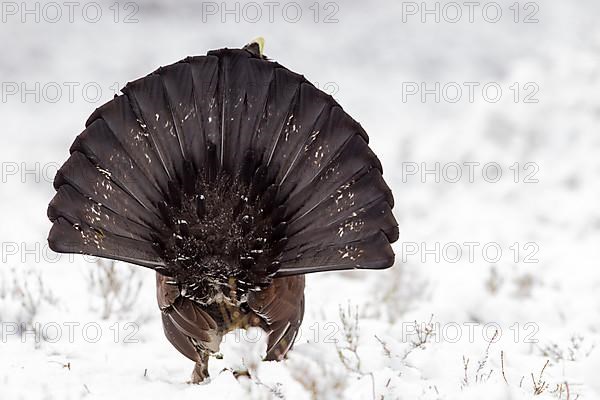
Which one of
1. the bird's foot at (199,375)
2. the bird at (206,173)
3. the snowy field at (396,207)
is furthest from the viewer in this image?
the bird's foot at (199,375)

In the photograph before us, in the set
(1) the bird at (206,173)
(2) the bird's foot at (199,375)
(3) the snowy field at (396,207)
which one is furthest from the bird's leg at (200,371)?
(1) the bird at (206,173)

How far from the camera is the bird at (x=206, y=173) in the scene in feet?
11.1

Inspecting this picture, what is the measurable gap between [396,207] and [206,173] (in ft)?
23.9

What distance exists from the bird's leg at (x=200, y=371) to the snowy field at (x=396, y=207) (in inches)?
Result: 6.5

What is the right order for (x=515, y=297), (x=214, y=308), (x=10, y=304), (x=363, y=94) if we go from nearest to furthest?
(x=214, y=308), (x=10, y=304), (x=515, y=297), (x=363, y=94)

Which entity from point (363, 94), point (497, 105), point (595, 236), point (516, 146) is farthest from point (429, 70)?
point (595, 236)

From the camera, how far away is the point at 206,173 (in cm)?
342

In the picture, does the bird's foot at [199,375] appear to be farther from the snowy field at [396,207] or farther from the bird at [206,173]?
the bird at [206,173]

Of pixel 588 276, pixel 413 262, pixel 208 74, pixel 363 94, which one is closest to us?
pixel 208 74

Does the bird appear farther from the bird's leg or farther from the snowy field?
the bird's leg

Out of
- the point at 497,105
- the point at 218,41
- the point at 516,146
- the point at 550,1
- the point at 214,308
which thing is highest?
→ the point at 550,1

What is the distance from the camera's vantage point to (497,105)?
11977 millimetres

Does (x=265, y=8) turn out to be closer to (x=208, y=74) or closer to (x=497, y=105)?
(x=497, y=105)

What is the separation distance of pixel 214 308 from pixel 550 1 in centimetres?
1418
